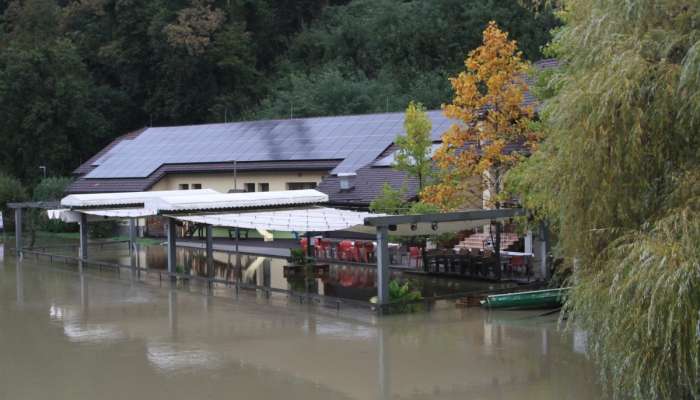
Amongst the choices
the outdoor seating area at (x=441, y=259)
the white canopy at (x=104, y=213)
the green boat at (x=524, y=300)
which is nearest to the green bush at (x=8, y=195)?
the white canopy at (x=104, y=213)

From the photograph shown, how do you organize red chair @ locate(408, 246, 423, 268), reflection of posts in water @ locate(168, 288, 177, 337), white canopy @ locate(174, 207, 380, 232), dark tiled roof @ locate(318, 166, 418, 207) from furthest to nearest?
dark tiled roof @ locate(318, 166, 418, 207)
red chair @ locate(408, 246, 423, 268)
white canopy @ locate(174, 207, 380, 232)
reflection of posts in water @ locate(168, 288, 177, 337)

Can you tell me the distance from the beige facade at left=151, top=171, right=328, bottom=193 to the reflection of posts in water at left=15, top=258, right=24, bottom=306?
9454mm

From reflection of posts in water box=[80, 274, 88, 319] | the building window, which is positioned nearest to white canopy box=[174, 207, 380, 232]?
reflection of posts in water box=[80, 274, 88, 319]

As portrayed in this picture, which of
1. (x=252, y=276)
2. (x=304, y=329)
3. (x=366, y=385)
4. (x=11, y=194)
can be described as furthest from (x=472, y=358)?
(x=11, y=194)

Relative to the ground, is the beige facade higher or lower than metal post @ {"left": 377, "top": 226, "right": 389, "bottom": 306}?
higher

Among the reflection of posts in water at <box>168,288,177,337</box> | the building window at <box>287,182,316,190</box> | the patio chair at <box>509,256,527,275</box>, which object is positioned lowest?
the reflection of posts in water at <box>168,288,177,337</box>

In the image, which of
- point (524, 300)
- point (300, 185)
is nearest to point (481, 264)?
point (524, 300)

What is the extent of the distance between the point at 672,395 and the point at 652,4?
4.75 metres

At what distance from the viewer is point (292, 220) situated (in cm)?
2394

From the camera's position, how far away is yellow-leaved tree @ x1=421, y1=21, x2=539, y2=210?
24484mm

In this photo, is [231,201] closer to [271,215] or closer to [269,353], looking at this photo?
[271,215]

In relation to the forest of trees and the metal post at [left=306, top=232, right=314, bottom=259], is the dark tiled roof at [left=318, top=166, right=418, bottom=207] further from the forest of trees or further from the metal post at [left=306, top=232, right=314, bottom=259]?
the forest of trees

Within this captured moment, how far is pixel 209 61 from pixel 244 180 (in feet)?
73.6

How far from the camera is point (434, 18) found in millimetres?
58312
